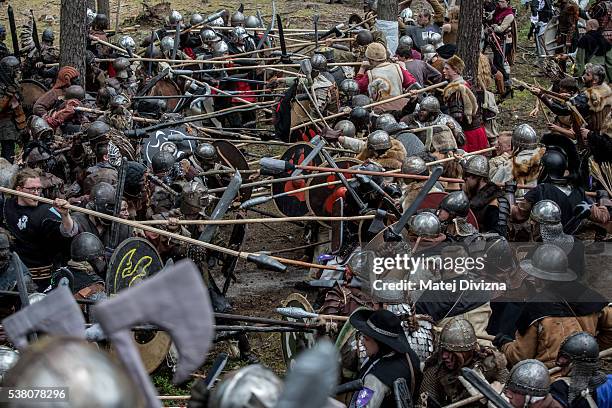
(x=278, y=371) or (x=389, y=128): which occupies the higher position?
(x=389, y=128)

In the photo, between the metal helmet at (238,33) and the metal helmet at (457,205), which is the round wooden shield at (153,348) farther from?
the metal helmet at (238,33)

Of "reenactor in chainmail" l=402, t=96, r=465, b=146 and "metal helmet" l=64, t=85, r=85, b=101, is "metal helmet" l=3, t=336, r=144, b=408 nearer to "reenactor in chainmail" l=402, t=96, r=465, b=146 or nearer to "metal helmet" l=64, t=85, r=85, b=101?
"reenactor in chainmail" l=402, t=96, r=465, b=146

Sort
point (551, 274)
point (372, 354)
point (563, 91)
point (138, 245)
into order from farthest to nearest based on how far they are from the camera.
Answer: point (563, 91), point (138, 245), point (551, 274), point (372, 354)

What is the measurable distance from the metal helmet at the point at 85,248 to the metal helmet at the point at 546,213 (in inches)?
126

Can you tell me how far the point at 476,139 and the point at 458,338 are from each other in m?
5.49

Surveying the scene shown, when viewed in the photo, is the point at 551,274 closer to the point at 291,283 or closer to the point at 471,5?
the point at 291,283

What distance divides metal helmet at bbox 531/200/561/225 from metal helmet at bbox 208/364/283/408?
452 cm

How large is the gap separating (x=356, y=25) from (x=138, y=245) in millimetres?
9391

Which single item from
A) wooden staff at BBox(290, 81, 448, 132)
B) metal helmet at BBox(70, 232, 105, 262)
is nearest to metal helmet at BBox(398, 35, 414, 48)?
wooden staff at BBox(290, 81, 448, 132)

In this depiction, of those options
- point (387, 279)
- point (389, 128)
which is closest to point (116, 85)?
point (389, 128)

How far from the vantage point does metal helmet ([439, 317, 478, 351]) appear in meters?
5.59

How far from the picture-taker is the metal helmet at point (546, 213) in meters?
7.04

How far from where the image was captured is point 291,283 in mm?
9367

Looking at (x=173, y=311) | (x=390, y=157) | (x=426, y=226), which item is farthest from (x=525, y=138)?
(x=173, y=311)
